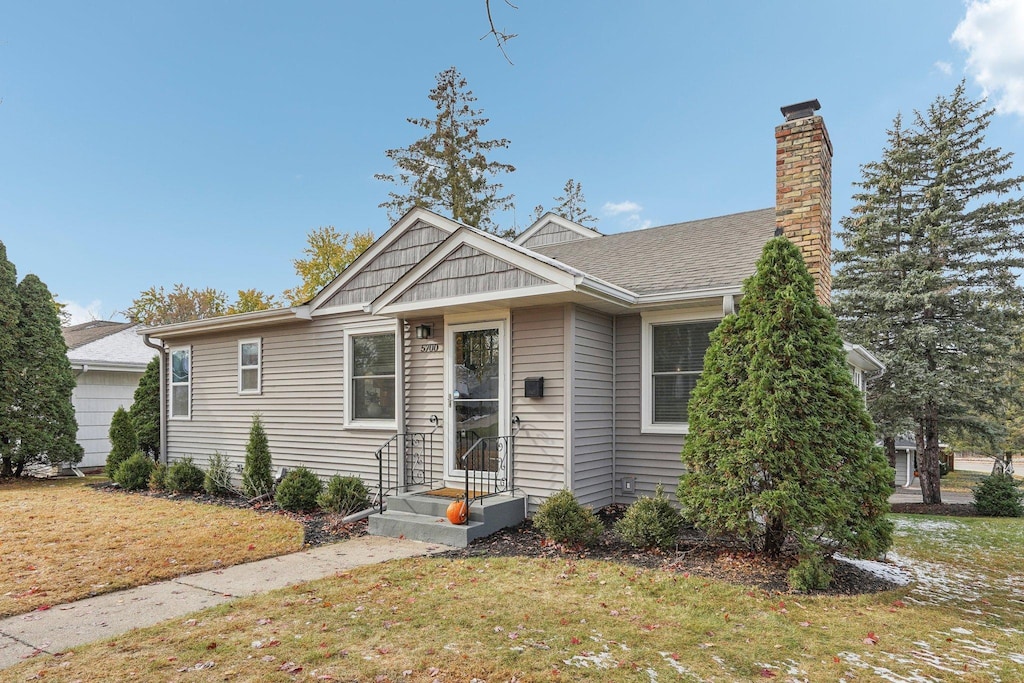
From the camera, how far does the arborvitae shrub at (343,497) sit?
8016 millimetres

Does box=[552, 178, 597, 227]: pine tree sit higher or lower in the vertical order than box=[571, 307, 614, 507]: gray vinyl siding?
higher

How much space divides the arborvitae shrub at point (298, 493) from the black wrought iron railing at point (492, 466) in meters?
2.34

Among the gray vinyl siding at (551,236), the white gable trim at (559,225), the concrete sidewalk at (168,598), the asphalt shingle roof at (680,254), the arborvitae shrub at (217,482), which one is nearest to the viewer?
the concrete sidewalk at (168,598)

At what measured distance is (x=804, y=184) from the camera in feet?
22.8

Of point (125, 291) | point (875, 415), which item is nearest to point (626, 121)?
point (875, 415)

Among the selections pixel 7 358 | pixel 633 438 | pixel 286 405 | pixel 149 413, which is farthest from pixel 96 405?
pixel 633 438

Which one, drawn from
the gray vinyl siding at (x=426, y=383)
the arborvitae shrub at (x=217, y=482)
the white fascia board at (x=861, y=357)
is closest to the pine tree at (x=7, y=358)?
the arborvitae shrub at (x=217, y=482)

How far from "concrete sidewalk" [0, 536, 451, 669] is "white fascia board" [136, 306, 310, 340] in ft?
14.3

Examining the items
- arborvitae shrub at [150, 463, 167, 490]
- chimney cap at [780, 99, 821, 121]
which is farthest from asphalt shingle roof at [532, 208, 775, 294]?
arborvitae shrub at [150, 463, 167, 490]

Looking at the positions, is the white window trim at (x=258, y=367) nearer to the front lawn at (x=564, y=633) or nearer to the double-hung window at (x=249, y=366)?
the double-hung window at (x=249, y=366)

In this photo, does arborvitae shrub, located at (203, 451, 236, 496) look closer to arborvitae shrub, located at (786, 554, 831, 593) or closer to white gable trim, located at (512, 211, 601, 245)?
white gable trim, located at (512, 211, 601, 245)

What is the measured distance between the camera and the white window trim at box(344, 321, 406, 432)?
8.43 metres

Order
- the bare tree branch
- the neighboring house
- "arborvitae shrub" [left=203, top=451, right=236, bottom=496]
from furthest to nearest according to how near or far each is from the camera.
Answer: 1. the neighboring house
2. "arborvitae shrub" [left=203, top=451, right=236, bottom=496]
3. the bare tree branch

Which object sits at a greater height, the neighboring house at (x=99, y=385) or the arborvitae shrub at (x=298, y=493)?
the neighboring house at (x=99, y=385)
